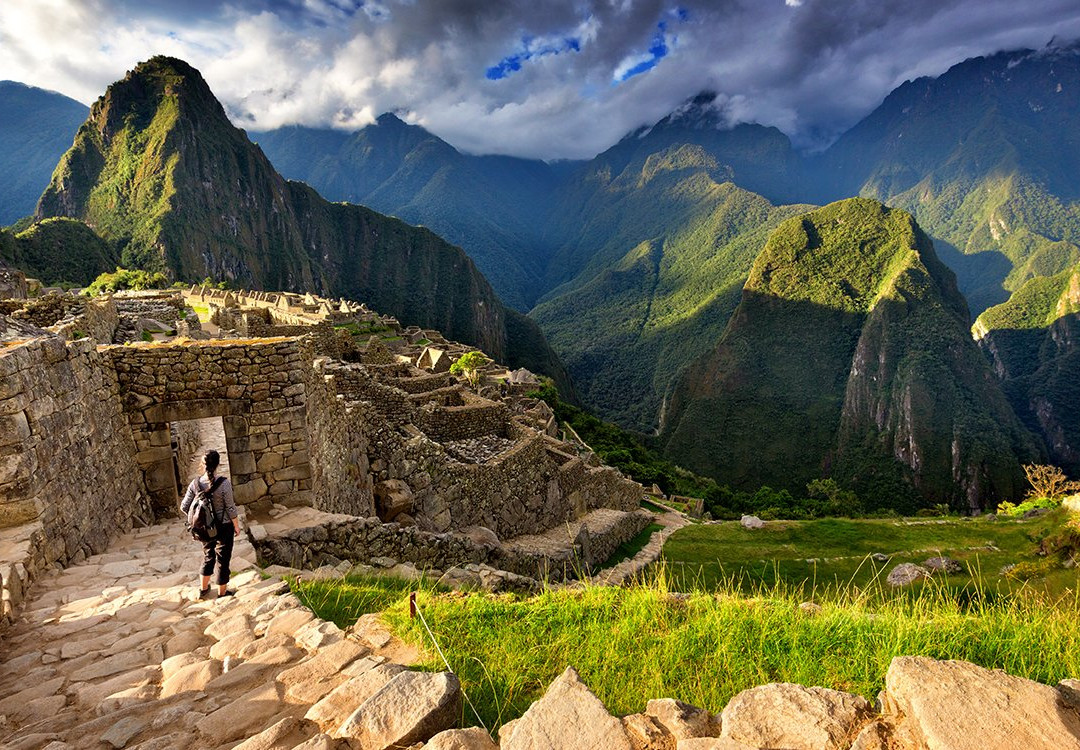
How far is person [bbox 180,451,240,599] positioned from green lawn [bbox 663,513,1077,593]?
1563 centimetres

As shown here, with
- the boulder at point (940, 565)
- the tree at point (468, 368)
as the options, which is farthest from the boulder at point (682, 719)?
the tree at point (468, 368)

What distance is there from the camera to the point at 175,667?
3.83m

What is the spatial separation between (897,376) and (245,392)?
12947 centimetres

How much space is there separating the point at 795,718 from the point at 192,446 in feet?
44.7

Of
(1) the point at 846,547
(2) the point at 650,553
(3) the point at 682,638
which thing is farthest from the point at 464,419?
(1) the point at 846,547

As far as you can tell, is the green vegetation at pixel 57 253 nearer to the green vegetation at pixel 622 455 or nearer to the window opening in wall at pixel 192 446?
the green vegetation at pixel 622 455

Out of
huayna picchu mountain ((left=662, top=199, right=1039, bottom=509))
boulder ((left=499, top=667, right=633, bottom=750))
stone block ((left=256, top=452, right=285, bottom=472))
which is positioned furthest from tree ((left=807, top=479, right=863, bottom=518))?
boulder ((left=499, top=667, right=633, bottom=750))

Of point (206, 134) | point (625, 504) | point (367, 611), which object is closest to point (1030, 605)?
point (367, 611)

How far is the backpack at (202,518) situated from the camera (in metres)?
5.43

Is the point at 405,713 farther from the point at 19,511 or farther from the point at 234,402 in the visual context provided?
the point at 234,402

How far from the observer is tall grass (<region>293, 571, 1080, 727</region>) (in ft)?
11.7

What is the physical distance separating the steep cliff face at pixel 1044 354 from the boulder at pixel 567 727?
529 ft

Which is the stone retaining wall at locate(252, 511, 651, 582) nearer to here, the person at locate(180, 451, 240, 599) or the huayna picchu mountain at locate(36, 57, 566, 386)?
the person at locate(180, 451, 240, 599)

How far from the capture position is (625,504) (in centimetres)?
2484
